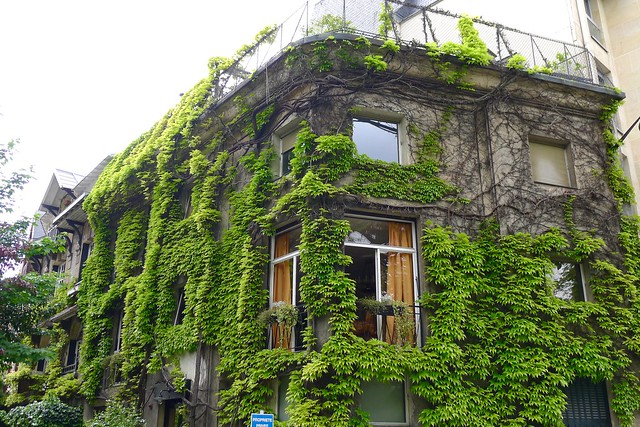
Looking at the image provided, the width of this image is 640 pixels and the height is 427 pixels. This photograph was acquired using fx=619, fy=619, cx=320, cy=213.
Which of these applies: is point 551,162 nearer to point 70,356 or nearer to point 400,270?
point 400,270

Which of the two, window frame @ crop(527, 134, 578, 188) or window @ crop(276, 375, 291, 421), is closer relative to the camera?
window @ crop(276, 375, 291, 421)

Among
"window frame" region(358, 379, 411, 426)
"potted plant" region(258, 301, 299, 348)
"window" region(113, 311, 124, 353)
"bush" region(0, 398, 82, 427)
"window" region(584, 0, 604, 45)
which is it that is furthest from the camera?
"window" region(113, 311, 124, 353)

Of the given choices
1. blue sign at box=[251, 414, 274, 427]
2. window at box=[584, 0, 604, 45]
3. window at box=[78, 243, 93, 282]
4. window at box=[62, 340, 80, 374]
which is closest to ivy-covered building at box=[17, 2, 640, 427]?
blue sign at box=[251, 414, 274, 427]

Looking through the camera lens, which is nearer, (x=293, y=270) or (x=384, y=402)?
(x=384, y=402)

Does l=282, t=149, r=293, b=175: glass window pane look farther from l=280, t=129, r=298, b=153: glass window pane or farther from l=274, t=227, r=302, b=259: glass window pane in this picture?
l=274, t=227, r=302, b=259: glass window pane

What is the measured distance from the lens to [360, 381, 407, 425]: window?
12.1 metres

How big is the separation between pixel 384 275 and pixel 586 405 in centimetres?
532

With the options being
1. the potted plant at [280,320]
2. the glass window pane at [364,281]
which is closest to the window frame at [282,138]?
the glass window pane at [364,281]

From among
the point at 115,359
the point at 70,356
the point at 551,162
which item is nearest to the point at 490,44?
the point at 551,162

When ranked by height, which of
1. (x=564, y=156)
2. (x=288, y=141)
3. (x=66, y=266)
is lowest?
(x=564, y=156)

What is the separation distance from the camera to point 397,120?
1465 cm

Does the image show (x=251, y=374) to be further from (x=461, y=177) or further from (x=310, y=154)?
(x=461, y=177)

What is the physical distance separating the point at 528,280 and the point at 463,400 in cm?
309

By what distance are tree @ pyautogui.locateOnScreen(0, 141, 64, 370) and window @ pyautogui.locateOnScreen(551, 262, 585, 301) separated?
14116 millimetres
